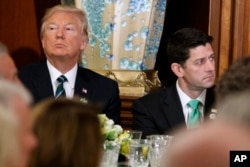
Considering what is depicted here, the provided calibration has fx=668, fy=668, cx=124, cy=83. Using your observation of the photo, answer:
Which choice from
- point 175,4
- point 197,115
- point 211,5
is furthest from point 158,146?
point 175,4

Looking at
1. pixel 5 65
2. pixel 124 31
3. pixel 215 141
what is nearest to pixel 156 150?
pixel 5 65

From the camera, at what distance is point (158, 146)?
2436mm

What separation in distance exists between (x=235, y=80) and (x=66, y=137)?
0.39m

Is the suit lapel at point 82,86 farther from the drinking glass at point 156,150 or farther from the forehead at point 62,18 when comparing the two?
the drinking glass at point 156,150

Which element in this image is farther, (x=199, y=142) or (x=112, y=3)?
(x=112, y=3)

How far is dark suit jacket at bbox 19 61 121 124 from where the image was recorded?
3.32m

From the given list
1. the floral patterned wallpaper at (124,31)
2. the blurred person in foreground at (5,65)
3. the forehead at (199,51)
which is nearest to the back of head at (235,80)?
the blurred person in foreground at (5,65)

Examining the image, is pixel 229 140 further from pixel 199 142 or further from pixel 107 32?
pixel 107 32

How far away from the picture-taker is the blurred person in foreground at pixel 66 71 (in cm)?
335

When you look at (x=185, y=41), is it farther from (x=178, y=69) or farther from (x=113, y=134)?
(x=113, y=134)

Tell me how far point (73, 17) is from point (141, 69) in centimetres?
64

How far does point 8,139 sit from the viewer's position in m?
1.10

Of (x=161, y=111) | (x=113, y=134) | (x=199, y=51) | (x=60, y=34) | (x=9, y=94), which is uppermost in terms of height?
A: (x=9, y=94)

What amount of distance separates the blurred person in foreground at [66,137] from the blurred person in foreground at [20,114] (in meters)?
0.04
